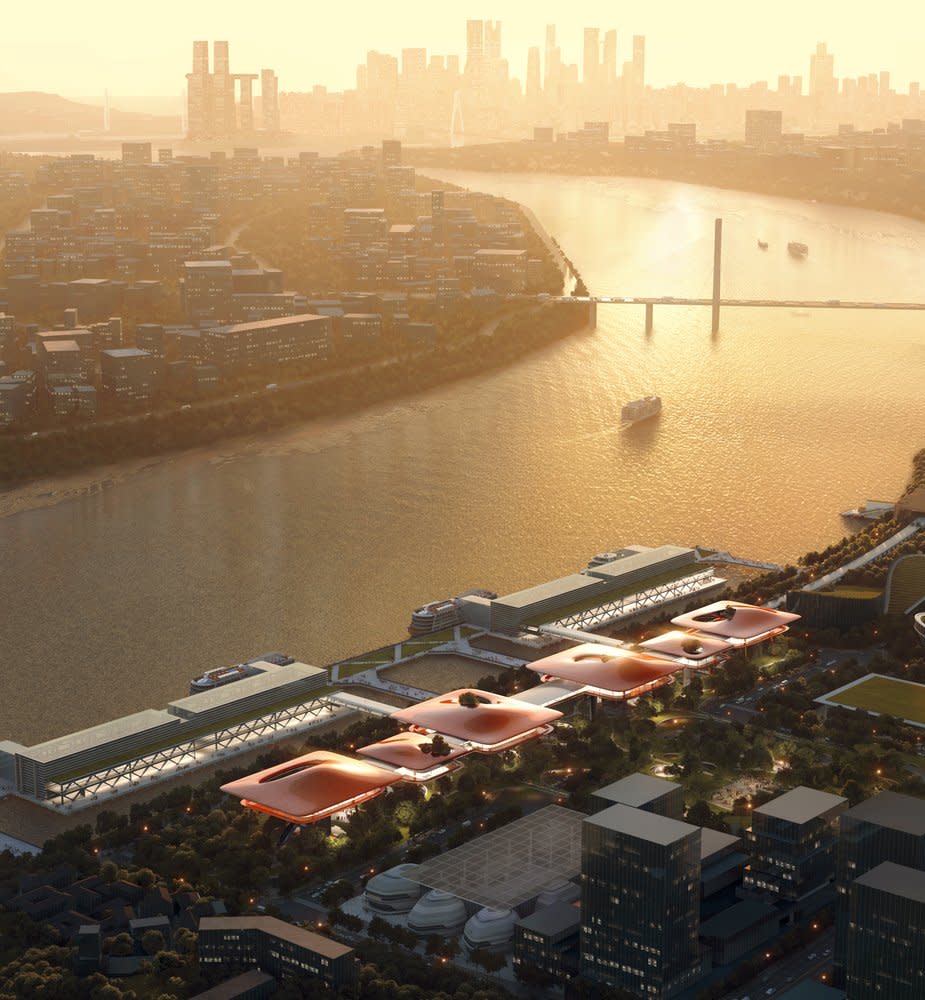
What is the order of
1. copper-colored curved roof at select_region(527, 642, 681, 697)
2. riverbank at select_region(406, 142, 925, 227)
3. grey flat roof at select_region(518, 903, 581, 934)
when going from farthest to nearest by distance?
riverbank at select_region(406, 142, 925, 227) < copper-colored curved roof at select_region(527, 642, 681, 697) < grey flat roof at select_region(518, 903, 581, 934)

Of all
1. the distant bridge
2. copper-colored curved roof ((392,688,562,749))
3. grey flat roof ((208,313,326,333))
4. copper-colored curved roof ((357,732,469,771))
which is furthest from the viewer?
the distant bridge

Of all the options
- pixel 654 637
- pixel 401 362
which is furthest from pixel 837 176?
pixel 654 637

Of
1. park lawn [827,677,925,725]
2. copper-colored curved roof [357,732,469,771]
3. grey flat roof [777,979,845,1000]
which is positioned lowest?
grey flat roof [777,979,845,1000]

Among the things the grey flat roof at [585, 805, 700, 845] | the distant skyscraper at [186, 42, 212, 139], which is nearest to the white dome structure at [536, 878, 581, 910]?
the grey flat roof at [585, 805, 700, 845]

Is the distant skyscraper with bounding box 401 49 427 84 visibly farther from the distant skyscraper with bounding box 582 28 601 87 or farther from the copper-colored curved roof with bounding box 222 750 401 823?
the copper-colored curved roof with bounding box 222 750 401 823

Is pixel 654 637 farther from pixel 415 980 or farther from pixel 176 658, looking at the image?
pixel 415 980

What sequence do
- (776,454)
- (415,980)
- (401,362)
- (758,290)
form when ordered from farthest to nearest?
(758,290) → (401,362) → (776,454) → (415,980)
